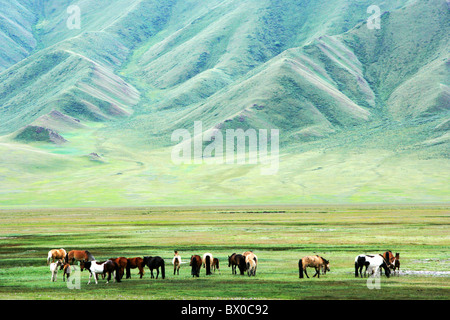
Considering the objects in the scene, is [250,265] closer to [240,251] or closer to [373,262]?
[373,262]

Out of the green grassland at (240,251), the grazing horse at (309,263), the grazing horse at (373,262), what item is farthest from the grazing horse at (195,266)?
the grazing horse at (373,262)

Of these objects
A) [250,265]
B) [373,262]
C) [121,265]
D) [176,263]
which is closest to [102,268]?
[121,265]

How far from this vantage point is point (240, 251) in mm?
41594

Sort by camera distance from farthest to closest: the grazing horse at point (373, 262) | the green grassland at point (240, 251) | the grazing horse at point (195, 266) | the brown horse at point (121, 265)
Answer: the grazing horse at point (195, 266)
the grazing horse at point (373, 262)
the brown horse at point (121, 265)
the green grassland at point (240, 251)

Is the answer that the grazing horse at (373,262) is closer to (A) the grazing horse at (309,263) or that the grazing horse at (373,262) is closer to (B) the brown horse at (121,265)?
(A) the grazing horse at (309,263)

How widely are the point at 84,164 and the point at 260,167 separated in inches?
2246

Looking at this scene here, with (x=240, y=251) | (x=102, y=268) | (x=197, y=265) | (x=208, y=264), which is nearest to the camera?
(x=102, y=268)

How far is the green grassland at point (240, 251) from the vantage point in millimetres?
24578

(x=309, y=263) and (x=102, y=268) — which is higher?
(x=309, y=263)

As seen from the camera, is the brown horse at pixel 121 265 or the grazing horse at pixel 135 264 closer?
the brown horse at pixel 121 265

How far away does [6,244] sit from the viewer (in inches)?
1975

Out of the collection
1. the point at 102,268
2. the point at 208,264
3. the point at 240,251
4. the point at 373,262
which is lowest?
the point at 102,268
